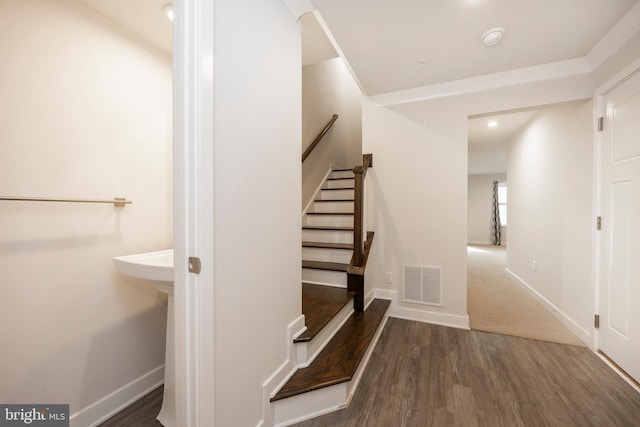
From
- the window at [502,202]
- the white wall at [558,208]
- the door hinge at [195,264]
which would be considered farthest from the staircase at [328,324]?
the window at [502,202]

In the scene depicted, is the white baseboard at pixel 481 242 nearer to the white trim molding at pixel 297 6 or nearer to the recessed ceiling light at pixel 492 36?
the recessed ceiling light at pixel 492 36

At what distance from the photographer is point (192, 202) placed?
2.73 feet

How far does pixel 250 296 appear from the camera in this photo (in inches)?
42.9

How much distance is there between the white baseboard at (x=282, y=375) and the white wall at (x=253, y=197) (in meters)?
0.02

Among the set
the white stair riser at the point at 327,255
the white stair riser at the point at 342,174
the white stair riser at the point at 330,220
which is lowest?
the white stair riser at the point at 327,255

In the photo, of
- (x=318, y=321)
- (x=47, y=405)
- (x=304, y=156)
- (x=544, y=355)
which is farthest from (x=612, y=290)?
(x=47, y=405)

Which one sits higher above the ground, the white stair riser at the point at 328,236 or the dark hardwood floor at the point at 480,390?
the white stair riser at the point at 328,236

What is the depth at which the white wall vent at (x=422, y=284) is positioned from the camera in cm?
249

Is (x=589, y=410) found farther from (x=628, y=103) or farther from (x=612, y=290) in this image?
(x=628, y=103)

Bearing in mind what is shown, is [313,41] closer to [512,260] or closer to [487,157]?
[512,260]

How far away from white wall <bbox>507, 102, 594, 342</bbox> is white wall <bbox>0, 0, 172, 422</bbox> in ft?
11.2

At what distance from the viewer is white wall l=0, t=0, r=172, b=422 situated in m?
1.08

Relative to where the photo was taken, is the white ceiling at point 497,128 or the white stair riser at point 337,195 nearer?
the white ceiling at point 497,128

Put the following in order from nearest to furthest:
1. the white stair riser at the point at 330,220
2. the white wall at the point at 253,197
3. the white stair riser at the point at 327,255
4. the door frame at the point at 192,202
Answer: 1. the door frame at the point at 192,202
2. the white wall at the point at 253,197
3. the white stair riser at the point at 327,255
4. the white stair riser at the point at 330,220
